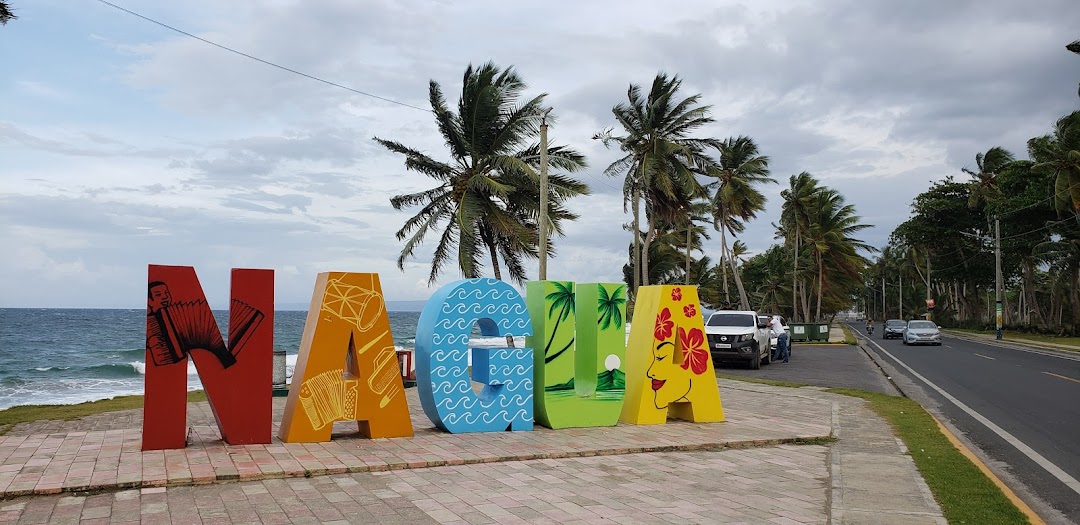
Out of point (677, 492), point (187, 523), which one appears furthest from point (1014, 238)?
point (187, 523)

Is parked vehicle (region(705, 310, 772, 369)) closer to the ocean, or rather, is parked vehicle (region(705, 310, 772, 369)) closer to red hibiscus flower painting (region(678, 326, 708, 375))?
the ocean

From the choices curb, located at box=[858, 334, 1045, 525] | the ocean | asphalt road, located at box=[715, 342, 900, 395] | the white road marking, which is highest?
curb, located at box=[858, 334, 1045, 525]

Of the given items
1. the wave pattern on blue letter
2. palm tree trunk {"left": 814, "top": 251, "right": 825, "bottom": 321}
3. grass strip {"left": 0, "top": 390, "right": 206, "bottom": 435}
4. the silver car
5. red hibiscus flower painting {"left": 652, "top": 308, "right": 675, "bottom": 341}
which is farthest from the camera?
palm tree trunk {"left": 814, "top": 251, "right": 825, "bottom": 321}

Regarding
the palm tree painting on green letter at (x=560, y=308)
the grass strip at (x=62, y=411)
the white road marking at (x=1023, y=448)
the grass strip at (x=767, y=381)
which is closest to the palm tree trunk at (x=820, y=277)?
the grass strip at (x=767, y=381)

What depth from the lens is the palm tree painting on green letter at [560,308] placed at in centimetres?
1030

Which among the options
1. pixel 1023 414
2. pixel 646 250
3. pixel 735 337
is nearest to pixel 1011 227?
pixel 646 250

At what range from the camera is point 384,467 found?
746 centimetres

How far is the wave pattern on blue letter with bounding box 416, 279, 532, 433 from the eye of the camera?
9.61m

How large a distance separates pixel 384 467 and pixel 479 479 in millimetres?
992

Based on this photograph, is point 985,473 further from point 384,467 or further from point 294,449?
point 294,449

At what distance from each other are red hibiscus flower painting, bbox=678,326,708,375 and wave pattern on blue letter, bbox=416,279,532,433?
8.12ft

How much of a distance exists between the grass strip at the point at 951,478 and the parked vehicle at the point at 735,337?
9.69 meters

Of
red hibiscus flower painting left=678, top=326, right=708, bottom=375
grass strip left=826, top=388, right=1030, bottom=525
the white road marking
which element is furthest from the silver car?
red hibiscus flower painting left=678, top=326, right=708, bottom=375

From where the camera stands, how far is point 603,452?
866 centimetres
